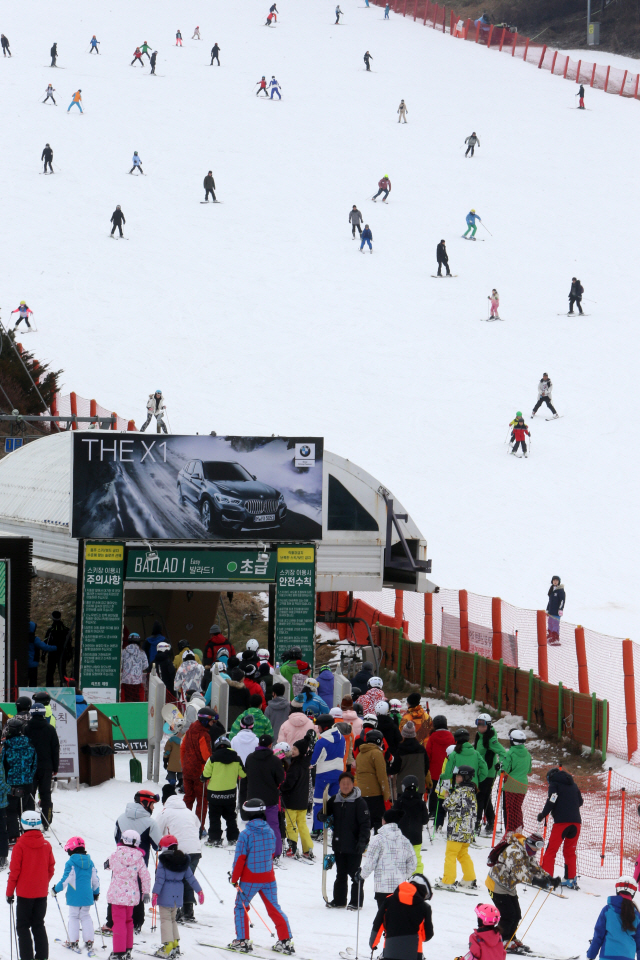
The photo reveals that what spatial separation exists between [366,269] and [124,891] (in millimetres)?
33255

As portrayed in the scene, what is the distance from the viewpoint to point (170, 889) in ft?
29.4

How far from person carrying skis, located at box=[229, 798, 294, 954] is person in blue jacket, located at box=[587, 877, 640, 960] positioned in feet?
7.33

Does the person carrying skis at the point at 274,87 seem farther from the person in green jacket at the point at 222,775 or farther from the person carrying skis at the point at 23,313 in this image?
the person in green jacket at the point at 222,775

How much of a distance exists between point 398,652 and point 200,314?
63.5ft

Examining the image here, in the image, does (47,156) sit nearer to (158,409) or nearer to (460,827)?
(158,409)

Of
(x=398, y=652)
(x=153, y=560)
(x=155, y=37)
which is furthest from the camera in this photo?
(x=155, y=37)

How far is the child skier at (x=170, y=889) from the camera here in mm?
8914

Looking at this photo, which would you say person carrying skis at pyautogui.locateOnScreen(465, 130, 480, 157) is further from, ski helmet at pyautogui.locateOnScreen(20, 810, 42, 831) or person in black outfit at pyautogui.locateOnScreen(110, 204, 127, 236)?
ski helmet at pyautogui.locateOnScreen(20, 810, 42, 831)

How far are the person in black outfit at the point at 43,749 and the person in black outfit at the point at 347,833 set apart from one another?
2716 millimetres

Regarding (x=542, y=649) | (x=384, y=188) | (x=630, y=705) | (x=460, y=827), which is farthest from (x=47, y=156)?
(x=460, y=827)

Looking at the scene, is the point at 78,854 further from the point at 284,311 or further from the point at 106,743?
the point at 284,311

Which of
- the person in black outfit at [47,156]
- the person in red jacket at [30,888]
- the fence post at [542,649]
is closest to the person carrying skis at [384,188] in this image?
the person in black outfit at [47,156]

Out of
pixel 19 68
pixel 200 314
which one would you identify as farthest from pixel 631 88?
pixel 200 314

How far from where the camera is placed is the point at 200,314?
3684 centimetres
